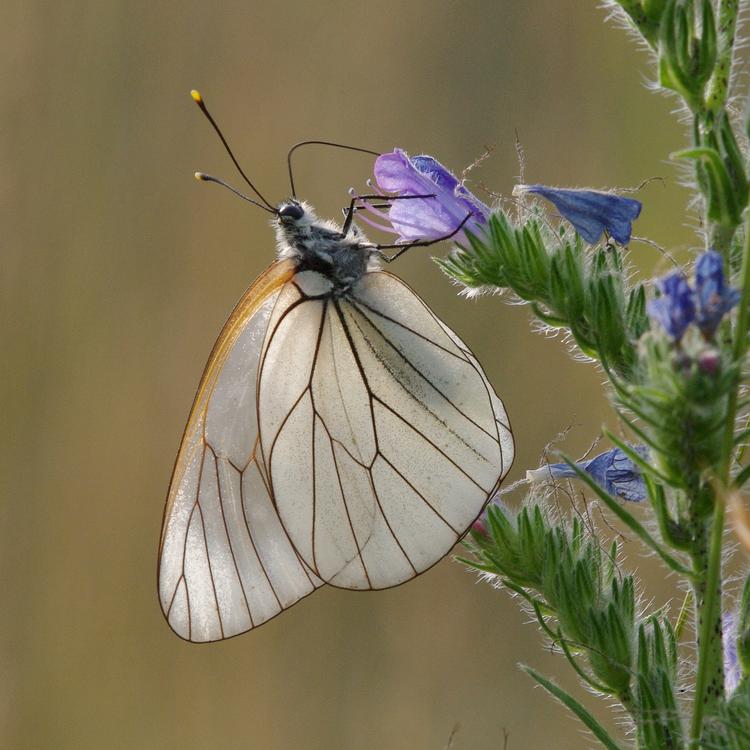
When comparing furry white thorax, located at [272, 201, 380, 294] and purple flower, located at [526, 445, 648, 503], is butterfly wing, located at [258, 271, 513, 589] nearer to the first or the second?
furry white thorax, located at [272, 201, 380, 294]

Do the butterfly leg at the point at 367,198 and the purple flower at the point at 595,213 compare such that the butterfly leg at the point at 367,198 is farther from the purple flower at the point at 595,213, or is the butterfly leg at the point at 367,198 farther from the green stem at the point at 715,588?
the green stem at the point at 715,588

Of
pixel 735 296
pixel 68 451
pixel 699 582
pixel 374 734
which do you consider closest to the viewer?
pixel 735 296

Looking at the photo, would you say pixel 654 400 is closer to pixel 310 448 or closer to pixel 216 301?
pixel 310 448

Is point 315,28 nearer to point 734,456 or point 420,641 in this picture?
point 420,641

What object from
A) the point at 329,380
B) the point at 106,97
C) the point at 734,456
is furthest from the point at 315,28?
the point at 734,456

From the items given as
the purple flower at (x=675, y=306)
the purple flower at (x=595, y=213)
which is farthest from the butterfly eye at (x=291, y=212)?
the purple flower at (x=675, y=306)

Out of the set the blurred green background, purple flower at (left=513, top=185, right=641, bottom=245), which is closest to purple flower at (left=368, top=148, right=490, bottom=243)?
purple flower at (left=513, top=185, right=641, bottom=245)

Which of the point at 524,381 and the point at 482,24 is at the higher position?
the point at 482,24
